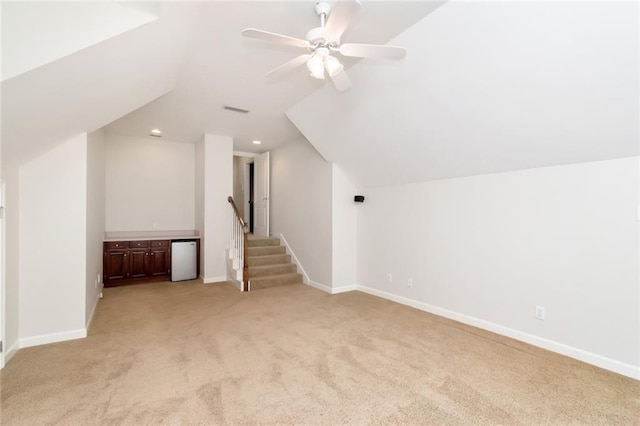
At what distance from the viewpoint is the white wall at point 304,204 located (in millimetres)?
5312

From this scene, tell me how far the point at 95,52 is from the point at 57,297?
103 inches

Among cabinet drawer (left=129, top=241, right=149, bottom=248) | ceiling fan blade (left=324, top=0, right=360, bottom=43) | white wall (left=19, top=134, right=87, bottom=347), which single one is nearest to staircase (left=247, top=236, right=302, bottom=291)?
cabinet drawer (left=129, top=241, right=149, bottom=248)

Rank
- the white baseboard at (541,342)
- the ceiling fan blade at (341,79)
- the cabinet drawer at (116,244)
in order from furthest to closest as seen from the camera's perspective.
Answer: the cabinet drawer at (116,244) → the ceiling fan blade at (341,79) → the white baseboard at (541,342)

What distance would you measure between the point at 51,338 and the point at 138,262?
276 cm

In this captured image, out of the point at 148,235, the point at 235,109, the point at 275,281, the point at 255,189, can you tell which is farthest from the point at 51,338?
the point at 255,189

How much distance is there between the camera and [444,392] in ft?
7.33

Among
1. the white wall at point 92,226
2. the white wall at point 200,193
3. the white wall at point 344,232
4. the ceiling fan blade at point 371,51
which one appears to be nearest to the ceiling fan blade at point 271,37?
the ceiling fan blade at point 371,51

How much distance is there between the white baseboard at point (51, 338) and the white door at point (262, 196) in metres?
4.02

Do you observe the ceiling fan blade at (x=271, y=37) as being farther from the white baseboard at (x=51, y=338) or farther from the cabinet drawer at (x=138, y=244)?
the cabinet drawer at (x=138, y=244)

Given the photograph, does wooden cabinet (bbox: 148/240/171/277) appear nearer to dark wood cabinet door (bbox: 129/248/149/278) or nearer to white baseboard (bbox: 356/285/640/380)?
dark wood cabinet door (bbox: 129/248/149/278)

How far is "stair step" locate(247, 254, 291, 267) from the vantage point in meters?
5.91

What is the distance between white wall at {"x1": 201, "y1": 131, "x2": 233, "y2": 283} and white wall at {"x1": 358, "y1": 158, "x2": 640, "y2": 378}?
137 inches

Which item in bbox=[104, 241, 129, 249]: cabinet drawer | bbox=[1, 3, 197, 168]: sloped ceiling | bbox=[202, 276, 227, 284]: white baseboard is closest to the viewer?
bbox=[1, 3, 197, 168]: sloped ceiling

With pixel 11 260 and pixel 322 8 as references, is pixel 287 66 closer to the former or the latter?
pixel 322 8
